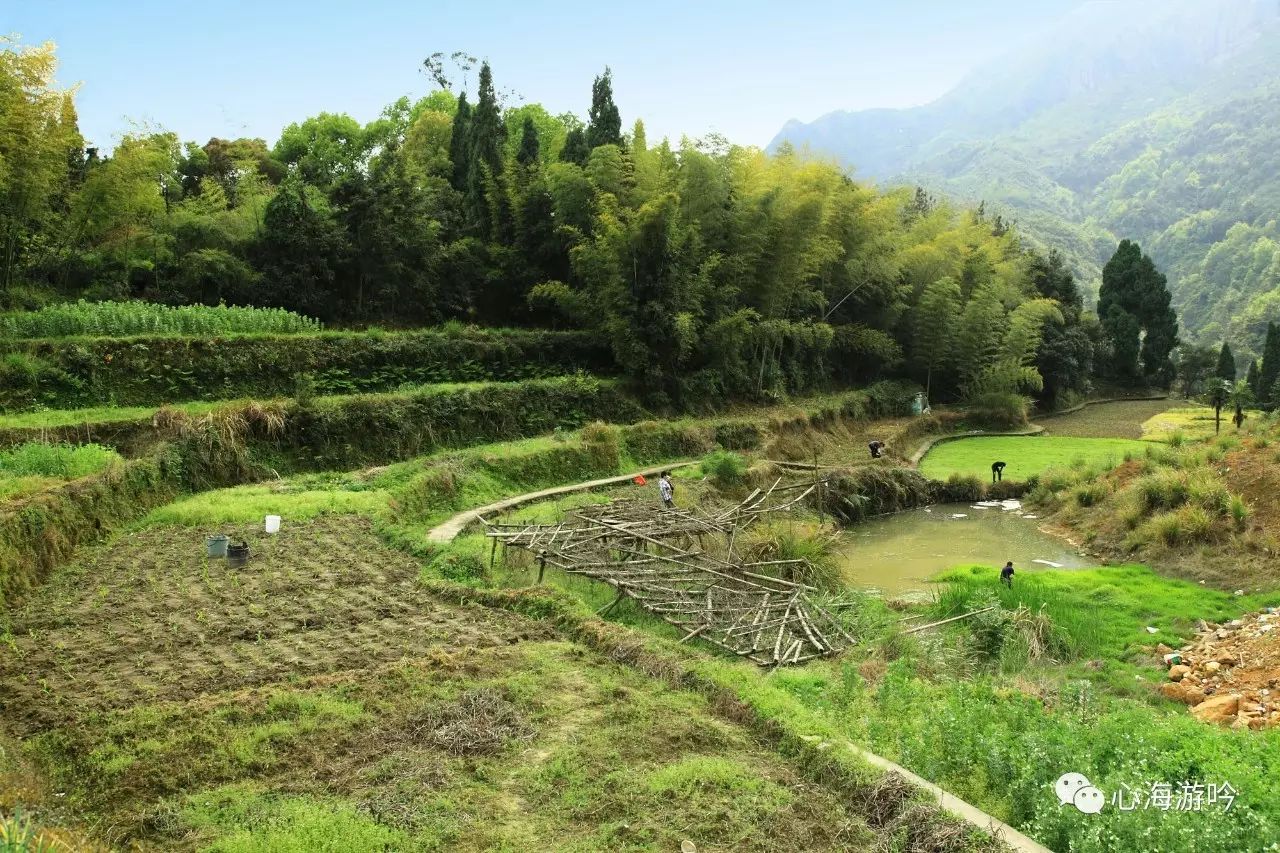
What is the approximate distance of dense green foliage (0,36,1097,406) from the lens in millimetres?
19703

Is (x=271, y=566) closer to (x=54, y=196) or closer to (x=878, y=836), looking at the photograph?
(x=878, y=836)

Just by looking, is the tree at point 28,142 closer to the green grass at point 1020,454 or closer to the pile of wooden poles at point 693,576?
the pile of wooden poles at point 693,576

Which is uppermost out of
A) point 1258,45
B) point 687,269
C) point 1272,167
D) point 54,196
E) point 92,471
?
point 1258,45

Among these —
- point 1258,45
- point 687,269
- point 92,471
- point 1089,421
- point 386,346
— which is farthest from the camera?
point 1258,45

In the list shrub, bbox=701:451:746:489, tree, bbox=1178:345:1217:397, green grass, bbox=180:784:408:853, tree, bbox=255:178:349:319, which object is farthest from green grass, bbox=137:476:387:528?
tree, bbox=1178:345:1217:397

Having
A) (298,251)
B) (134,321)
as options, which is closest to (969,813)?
(134,321)

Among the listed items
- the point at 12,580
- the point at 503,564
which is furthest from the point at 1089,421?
the point at 12,580

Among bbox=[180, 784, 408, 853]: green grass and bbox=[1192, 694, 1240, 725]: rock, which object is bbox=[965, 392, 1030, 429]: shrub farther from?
bbox=[180, 784, 408, 853]: green grass

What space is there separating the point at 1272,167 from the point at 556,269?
331ft

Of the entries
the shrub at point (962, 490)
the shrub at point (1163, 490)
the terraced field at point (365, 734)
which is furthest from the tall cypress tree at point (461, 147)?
the terraced field at point (365, 734)

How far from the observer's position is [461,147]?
2975 cm

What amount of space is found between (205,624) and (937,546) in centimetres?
1284

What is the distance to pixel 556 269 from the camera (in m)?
25.8

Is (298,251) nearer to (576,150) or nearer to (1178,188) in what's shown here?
(576,150)
